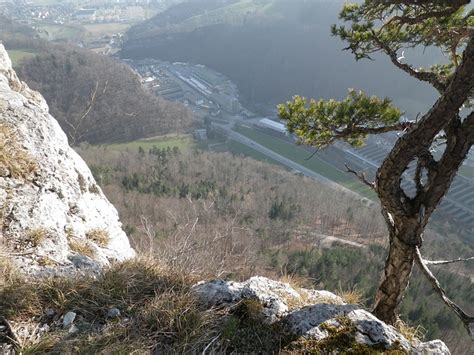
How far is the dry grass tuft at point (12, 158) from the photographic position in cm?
513

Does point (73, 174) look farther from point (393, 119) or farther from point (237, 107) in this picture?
point (237, 107)

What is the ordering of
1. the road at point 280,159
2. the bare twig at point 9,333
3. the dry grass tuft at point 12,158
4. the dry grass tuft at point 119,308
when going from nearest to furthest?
1. the bare twig at point 9,333
2. the dry grass tuft at point 119,308
3. the dry grass tuft at point 12,158
4. the road at point 280,159

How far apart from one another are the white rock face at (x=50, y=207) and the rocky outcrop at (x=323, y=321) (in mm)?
1609

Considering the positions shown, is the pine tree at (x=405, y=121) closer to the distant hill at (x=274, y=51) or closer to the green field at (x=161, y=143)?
the green field at (x=161, y=143)

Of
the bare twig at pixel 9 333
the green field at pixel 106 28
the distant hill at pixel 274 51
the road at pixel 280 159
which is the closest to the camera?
the bare twig at pixel 9 333

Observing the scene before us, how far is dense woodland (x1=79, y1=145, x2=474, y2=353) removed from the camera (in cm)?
3092

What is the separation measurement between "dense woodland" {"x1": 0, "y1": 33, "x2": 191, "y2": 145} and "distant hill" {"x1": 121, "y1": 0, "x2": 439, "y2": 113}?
121 feet

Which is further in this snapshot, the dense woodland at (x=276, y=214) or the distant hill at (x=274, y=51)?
the distant hill at (x=274, y=51)

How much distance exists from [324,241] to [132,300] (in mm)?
46301

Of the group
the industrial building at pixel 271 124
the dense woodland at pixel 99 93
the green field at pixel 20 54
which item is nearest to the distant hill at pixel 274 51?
the industrial building at pixel 271 124

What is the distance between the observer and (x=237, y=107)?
4235 inches

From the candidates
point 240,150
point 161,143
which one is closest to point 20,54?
point 161,143

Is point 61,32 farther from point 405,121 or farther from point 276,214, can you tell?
point 405,121

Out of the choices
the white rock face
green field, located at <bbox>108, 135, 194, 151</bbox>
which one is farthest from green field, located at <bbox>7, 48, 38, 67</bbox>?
the white rock face
